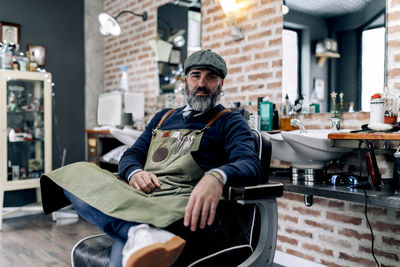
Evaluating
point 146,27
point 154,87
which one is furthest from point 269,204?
point 146,27

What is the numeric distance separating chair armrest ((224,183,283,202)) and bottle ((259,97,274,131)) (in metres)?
1.19

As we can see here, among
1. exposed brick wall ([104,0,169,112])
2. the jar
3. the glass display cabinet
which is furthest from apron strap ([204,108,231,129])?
the glass display cabinet

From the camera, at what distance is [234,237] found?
4.21 feet

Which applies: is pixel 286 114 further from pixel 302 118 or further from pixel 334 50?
pixel 334 50

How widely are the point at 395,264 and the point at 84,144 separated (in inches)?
142

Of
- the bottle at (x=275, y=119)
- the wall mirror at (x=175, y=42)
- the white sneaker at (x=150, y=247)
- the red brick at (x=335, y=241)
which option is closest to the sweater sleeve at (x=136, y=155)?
the white sneaker at (x=150, y=247)

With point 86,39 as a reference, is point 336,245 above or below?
below

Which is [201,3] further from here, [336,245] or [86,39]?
[336,245]

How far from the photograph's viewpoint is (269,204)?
1.35 metres

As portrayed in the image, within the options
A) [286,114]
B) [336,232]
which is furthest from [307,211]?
[286,114]

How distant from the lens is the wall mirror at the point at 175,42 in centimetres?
331

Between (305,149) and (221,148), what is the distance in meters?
0.57

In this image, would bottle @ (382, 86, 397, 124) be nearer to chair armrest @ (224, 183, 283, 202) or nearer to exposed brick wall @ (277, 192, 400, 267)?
exposed brick wall @ (277, 192, 400, 267)

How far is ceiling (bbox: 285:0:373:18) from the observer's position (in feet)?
7.16
